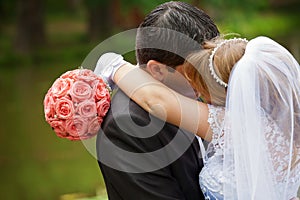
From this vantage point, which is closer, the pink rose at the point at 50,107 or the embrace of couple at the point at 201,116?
the embrace of couple at the point at 201,116

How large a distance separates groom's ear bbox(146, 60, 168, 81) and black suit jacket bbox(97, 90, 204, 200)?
0.45 ft

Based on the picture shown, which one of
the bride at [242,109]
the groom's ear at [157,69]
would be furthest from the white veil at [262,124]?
the groom's ear at [157,69]

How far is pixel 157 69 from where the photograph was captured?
2459 millimetres

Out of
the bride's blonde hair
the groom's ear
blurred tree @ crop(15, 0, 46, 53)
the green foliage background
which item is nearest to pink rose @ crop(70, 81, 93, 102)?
the groom's ear

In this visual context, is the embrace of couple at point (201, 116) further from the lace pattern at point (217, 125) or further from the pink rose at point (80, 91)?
the pink rose at point (80, 91)

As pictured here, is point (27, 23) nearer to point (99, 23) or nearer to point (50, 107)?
point (99, 23)

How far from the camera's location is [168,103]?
2.43m

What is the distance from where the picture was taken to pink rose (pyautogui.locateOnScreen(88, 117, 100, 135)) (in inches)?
98.5

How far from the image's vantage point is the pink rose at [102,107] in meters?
2.50

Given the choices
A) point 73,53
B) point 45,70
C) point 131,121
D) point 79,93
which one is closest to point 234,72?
point 131,121

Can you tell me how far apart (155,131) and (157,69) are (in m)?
0.24

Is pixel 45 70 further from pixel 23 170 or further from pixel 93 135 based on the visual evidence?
pixel 93 135

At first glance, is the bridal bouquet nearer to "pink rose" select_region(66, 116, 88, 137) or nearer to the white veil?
"pink rose" select_region(66, 116, 88, 137)

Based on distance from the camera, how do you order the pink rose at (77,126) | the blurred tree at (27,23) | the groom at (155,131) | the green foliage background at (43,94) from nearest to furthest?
the groom at (155,131)
the pink rose at (77,126)
the green foliage background at (43,94)
the blurred tree at (27,23)
